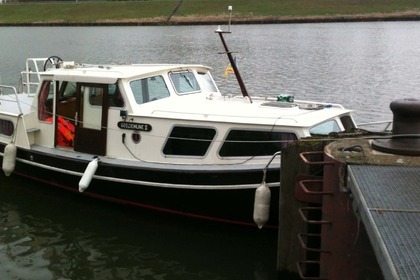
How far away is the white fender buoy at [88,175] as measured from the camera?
9544 millimetres

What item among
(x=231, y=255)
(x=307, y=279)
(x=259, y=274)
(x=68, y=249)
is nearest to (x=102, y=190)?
(x=68, y=249)

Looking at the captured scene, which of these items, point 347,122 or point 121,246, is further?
point 347,122

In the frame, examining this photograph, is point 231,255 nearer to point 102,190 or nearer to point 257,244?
point 257,244

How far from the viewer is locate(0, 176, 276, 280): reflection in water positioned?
841 cm

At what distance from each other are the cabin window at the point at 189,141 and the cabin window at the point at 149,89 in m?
1.18

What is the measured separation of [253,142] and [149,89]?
8.89ft

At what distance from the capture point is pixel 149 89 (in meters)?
10.3

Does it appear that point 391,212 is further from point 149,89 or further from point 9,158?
point 9,158

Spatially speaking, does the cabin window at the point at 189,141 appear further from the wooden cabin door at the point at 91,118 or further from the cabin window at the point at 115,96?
the wooden cabin door at the point at 91,118

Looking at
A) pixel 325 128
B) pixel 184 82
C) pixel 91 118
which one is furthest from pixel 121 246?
pixel 325 128

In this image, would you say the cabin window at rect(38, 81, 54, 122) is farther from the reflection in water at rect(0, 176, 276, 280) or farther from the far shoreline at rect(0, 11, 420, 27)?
the far shoreline at rect(0, 11, 420, 27)

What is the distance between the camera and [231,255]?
28.5ft

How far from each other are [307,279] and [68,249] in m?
4.56

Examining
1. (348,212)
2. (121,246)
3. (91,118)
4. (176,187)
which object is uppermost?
(91,118)
